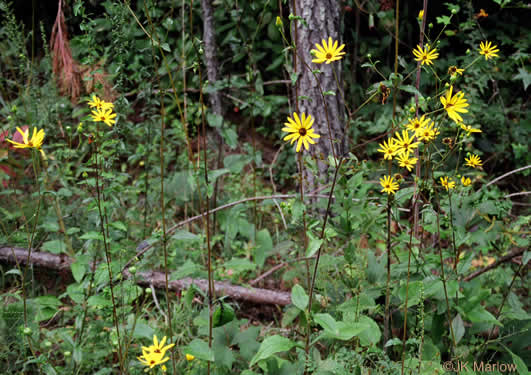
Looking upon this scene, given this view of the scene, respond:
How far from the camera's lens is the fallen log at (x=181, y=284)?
1748 millimetres

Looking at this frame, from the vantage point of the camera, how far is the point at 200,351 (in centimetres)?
109

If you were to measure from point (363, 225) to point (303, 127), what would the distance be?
0.80m

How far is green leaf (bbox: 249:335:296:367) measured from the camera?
1047 mm

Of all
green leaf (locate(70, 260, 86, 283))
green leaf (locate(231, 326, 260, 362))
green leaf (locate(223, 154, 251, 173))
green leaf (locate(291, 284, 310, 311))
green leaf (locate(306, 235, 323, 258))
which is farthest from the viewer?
green leaf (locate(223, 154, 251, 173))

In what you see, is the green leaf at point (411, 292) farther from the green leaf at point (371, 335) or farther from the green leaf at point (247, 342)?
the green leaf at point (247, 342)

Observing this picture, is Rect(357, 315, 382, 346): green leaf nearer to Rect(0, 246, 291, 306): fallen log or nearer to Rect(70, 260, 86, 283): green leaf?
Rect(0, 246, 291, 306): fallen log

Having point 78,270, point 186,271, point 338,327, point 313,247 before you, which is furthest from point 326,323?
point 78,270

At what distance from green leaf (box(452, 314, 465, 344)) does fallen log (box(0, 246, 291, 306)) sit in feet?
2.04

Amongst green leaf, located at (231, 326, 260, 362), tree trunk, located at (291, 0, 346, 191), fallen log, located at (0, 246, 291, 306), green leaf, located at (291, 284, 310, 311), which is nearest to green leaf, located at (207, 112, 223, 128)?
tree trunk, located at (291, 0, 346, 191)

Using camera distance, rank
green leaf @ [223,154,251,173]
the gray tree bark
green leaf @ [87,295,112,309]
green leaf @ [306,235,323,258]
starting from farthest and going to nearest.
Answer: the gray tree bark
green leaf @ [223,154,251,173]
green leaf @ [87,295,112,309]
green leaf @ [306,235,323,258]

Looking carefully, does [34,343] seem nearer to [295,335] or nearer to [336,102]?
[295,335]

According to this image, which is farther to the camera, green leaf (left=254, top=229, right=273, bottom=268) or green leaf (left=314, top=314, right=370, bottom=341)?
green leaf (left=254, top=229, right=273, bottom=268)

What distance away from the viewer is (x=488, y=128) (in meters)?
2.95

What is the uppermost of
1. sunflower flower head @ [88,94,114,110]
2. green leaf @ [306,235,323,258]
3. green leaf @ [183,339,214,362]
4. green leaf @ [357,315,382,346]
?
sunflower flower head @ [88,94,114,110]
